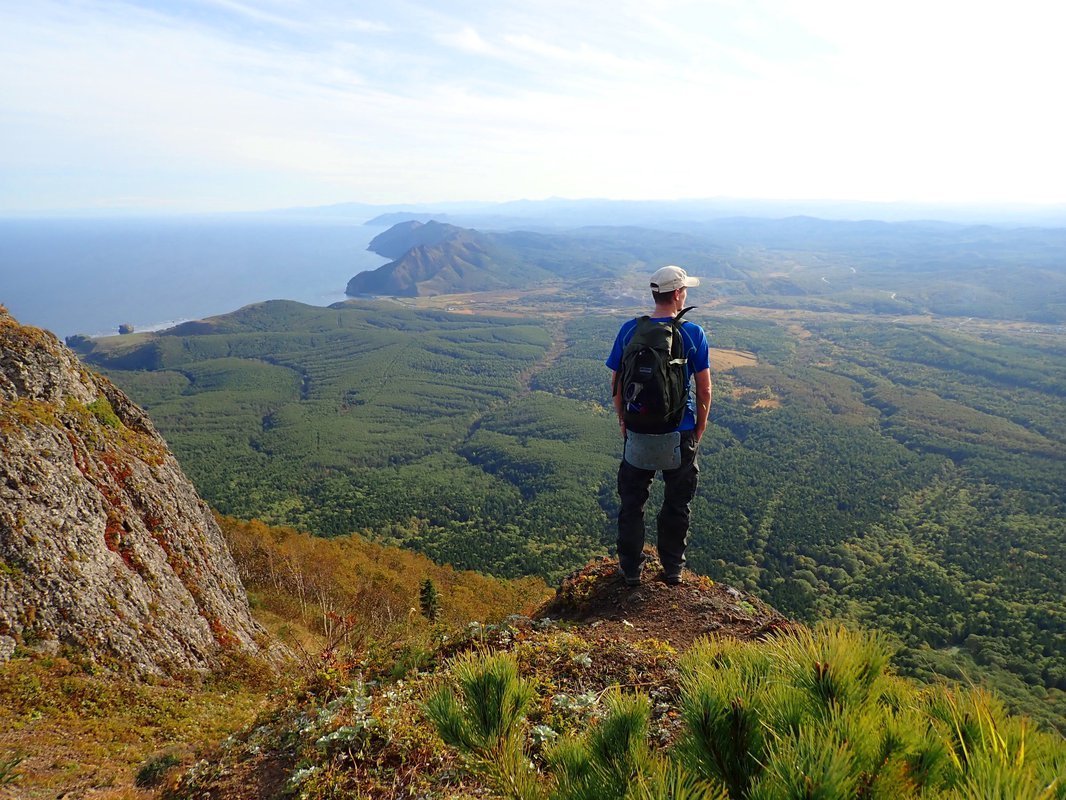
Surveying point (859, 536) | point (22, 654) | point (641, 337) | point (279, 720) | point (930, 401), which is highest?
point (641, 337)

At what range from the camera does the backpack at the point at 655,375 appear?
482 cm

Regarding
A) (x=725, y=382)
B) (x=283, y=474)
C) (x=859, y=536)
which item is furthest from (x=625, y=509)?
(x=725, y=382)

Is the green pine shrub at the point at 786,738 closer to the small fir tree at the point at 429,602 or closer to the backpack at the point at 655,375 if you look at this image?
the backpack at the point at 655,375

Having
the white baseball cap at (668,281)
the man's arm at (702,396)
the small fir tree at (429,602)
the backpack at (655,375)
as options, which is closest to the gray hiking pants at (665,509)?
the man's arm at (702,396)

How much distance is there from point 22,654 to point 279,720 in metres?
6.64

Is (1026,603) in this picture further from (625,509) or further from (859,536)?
(625,509)

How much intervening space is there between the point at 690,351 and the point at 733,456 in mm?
91128

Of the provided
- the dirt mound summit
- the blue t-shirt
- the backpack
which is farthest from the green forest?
the backpack

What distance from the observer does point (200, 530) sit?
49.3 ft

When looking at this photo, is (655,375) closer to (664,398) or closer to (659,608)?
(664,398)

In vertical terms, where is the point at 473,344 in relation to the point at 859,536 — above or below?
above

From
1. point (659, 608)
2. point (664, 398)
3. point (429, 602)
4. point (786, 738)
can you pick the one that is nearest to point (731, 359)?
point (429, 602)

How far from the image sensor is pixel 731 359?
461ft

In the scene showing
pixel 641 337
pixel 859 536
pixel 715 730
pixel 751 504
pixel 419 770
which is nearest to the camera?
pixel 715 730
